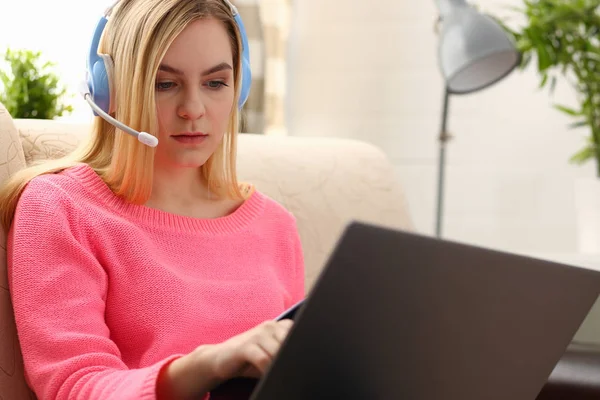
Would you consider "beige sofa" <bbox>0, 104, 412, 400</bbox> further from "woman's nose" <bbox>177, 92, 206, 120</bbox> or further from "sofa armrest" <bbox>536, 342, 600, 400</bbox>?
"sofa armrest" <bbox>536, 342, 600, 400</bbox>

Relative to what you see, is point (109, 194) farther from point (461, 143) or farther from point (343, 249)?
point (461, 143)

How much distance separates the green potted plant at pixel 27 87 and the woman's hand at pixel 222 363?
78cm

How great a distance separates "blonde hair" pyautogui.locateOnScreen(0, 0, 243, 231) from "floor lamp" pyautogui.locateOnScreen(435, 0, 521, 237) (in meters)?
0.80

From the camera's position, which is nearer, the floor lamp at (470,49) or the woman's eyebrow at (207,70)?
the woman's eyebrow at (207,70)

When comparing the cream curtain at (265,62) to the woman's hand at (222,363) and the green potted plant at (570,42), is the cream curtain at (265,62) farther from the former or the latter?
the woman's hand at (222,363)

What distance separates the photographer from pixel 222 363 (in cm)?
66

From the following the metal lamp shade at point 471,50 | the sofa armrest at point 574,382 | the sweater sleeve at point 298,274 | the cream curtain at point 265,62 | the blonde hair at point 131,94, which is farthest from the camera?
the cream curtain at point 265,62

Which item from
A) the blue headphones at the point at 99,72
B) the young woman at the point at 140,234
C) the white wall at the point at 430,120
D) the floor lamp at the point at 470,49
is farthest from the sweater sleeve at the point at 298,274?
the white wall at the point at 430,120

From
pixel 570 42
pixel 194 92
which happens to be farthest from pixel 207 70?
pixel 570 42

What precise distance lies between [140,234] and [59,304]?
14 cm

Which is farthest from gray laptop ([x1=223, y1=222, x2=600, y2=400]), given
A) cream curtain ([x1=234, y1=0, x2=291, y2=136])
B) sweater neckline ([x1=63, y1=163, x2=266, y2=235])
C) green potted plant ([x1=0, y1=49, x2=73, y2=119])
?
cream curtain ([x1=234, y1=0, x2=291, y2=136])

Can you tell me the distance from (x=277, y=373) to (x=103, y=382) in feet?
0.96

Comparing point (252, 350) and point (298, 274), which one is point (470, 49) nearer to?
point (298, 274)

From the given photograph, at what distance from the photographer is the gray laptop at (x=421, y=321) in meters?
0.54
